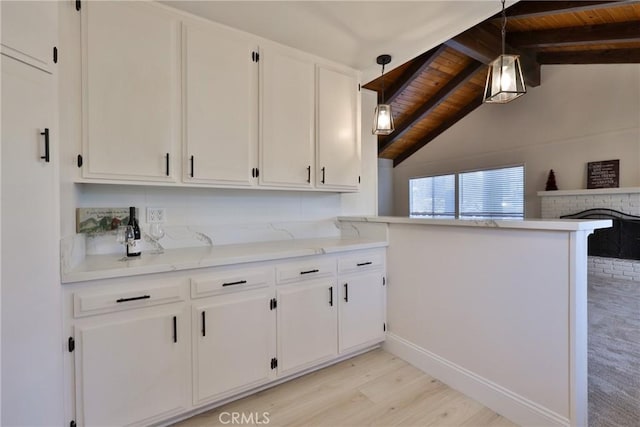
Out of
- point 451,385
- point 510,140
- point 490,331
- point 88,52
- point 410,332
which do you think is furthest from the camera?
point 510,140

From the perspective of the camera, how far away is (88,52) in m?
1.52

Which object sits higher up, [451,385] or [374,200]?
[374,200]

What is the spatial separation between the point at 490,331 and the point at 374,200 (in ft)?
5.46

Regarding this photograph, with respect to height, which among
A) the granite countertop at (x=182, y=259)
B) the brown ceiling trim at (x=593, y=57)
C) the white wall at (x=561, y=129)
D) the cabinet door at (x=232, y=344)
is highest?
the brown ceiling trim at (x=593, y=57)

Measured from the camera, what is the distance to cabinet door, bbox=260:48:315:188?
2.11 m

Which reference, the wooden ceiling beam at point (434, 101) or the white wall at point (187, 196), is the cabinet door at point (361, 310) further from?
the wooden ceiling beam at point (434, 101)

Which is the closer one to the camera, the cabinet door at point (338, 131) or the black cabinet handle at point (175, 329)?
the black cabinet handle at point (175, 329)

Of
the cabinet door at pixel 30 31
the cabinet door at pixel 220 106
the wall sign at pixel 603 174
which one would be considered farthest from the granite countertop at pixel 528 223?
the wall sign at pixel 603 174

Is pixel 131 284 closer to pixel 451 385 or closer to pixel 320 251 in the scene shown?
pixel 320 251

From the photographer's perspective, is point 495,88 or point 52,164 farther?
point 495,88

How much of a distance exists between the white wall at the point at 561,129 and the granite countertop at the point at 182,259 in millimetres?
5082

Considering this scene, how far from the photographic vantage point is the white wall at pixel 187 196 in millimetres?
1446

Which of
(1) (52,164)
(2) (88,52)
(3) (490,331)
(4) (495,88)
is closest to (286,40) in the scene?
(2) (88,52)

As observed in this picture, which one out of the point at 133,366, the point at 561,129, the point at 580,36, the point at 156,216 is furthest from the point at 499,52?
the point at 133,366
